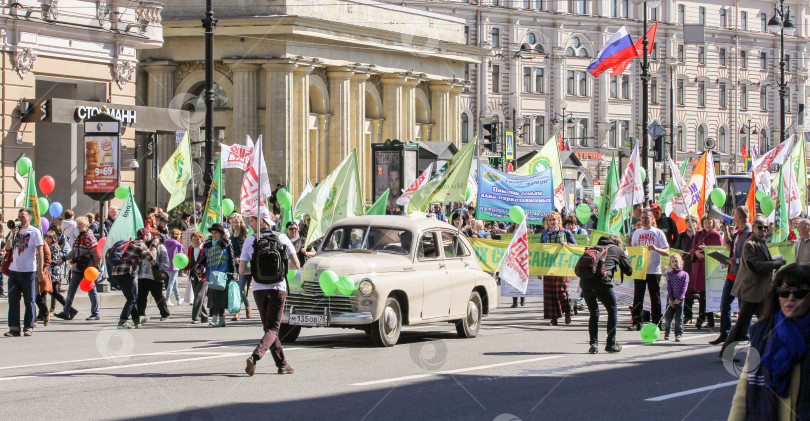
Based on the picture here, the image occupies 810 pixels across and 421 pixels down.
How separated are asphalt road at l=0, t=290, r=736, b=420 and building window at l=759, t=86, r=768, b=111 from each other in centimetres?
8627

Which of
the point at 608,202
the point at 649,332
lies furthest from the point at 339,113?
the point at 649,332

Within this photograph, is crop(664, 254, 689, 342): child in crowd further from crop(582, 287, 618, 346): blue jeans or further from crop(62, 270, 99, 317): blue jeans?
crop(62, 270, 99, 317): blue jeans

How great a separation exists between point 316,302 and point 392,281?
938mm

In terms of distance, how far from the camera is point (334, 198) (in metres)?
20.7

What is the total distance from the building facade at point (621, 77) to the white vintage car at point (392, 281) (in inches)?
2384

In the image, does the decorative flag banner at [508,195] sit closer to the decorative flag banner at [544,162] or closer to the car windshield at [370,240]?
the decorative flag banner at [544,162]

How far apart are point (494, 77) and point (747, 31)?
24.6m

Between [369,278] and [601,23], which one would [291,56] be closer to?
[369,278]

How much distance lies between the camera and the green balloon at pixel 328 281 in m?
13.4

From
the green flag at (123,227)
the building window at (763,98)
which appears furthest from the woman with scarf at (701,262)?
the building window at (763,98)

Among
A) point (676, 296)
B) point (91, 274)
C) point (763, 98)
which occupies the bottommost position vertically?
point (676, 296)

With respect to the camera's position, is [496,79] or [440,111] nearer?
[440,111]

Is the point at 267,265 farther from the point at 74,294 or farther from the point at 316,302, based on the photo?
the point at 74,294

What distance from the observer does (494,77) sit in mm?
83312
